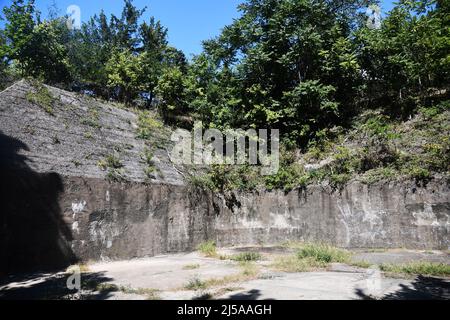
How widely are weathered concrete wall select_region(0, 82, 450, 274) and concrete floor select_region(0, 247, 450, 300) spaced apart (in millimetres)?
925

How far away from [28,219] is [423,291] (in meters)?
7.26

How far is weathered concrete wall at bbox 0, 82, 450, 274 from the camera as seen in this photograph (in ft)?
22.3

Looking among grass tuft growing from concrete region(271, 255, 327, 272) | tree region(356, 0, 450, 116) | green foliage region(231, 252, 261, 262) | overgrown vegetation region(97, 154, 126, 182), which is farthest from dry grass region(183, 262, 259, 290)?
tree region(356, 0, 450, 116)

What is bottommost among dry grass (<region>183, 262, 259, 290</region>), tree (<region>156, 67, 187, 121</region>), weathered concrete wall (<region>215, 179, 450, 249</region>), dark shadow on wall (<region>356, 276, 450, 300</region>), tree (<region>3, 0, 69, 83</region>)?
dry grass (<region>183, 262, 259, 290</region>)

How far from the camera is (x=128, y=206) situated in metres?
8.59

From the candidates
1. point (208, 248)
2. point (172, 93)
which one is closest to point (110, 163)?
point (208, 248)

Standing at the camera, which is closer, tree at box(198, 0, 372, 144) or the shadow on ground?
the shadow on ground

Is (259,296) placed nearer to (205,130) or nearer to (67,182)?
(67,182)

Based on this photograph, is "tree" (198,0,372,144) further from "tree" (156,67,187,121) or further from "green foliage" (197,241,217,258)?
"green foliage" (197,241,217,258)

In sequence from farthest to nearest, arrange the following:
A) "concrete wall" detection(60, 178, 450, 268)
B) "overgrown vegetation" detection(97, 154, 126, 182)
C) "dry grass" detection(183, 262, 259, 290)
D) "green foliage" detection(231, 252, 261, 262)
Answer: "overgrown vegetation" detection(97, 154, 126, 182) < "green foliage" detection(231, 252, 261, 262) < "concrete wall" detection(60, 178, 450, 268) < "dry grass" detection(183, 262, 259, 290)

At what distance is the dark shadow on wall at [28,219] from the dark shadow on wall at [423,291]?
→ 6.03 metres

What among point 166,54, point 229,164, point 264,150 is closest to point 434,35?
point 264,150

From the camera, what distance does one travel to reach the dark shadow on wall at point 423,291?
449cm

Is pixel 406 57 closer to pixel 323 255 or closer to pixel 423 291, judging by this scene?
pixel 323 255
